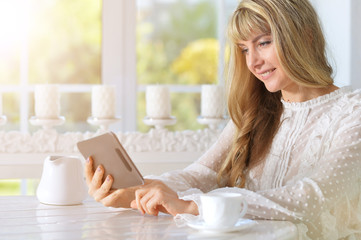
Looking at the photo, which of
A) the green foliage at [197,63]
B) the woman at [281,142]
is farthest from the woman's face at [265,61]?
the green foliage at [197,63]

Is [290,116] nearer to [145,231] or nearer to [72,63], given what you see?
[145,231]

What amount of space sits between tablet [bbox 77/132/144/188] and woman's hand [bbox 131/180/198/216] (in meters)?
0.04

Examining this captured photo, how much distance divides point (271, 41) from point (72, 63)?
396cm

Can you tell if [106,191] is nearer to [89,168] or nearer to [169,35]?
[89,168]

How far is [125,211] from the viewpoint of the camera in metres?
1.68

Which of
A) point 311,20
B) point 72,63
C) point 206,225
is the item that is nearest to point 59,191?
point 206,225

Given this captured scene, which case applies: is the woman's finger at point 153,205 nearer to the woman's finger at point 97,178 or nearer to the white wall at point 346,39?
the woman's finger at point 97,178

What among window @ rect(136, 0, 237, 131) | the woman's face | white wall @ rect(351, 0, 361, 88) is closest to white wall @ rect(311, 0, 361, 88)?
white wall @ rect(351, 0, 361, 88)

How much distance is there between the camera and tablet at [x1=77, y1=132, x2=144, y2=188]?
160cm

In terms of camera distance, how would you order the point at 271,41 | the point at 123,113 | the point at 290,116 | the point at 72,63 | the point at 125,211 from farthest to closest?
the point at 72,63 < the point at 123,113 < the point at 290,116 < the point at 271,41 < the point at 125,211

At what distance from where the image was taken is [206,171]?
6.71 ft

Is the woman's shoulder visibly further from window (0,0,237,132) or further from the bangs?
window (0,0,237,132)

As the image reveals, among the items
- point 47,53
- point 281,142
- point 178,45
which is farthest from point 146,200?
point 178,45

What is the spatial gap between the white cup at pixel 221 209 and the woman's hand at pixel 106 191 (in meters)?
0.40
